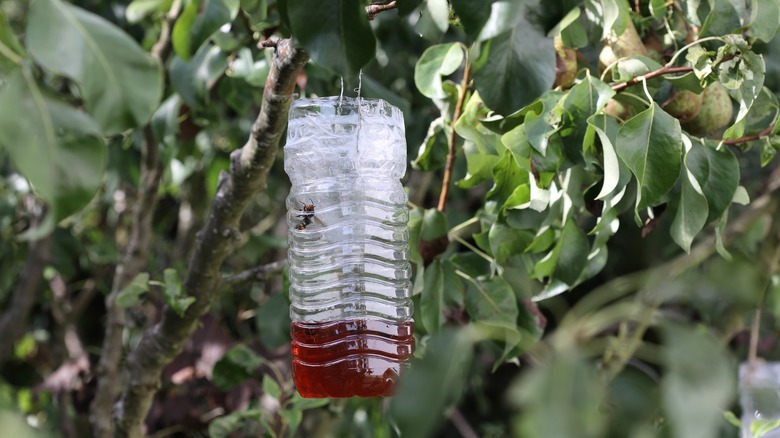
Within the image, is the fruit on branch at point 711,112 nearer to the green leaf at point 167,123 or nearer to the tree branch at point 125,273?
the green leaf at point 167,123

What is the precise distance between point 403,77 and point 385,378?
111 centimetres

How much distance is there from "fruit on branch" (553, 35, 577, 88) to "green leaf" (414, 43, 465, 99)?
102 mm

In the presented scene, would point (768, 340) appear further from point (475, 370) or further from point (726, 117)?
point (726, 117)

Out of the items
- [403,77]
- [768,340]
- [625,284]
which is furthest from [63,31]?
[768,340]

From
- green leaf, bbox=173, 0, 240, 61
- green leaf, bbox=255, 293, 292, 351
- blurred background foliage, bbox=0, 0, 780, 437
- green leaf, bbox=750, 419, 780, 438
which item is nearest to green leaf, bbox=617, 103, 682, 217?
blurred background foliage, bbox=0, 0, 780, 437

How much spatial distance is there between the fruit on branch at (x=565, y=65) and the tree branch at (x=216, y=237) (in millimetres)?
270

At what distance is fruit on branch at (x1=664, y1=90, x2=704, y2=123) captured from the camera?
1027 millimetres

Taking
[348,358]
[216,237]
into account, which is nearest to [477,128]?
[348,358]

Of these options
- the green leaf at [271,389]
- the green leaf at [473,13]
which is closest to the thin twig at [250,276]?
the green leaf at [271,389]

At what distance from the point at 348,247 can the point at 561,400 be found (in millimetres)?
659

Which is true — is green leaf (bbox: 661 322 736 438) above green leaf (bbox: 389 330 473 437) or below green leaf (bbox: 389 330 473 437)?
above

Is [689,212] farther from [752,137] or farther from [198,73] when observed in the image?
[198,73]

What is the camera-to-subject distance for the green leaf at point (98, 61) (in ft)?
1.71

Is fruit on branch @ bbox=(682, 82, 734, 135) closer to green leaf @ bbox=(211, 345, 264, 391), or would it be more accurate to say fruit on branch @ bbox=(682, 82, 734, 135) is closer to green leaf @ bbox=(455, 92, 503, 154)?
green leaf @ bbox=(455, 92, 503, 154)
